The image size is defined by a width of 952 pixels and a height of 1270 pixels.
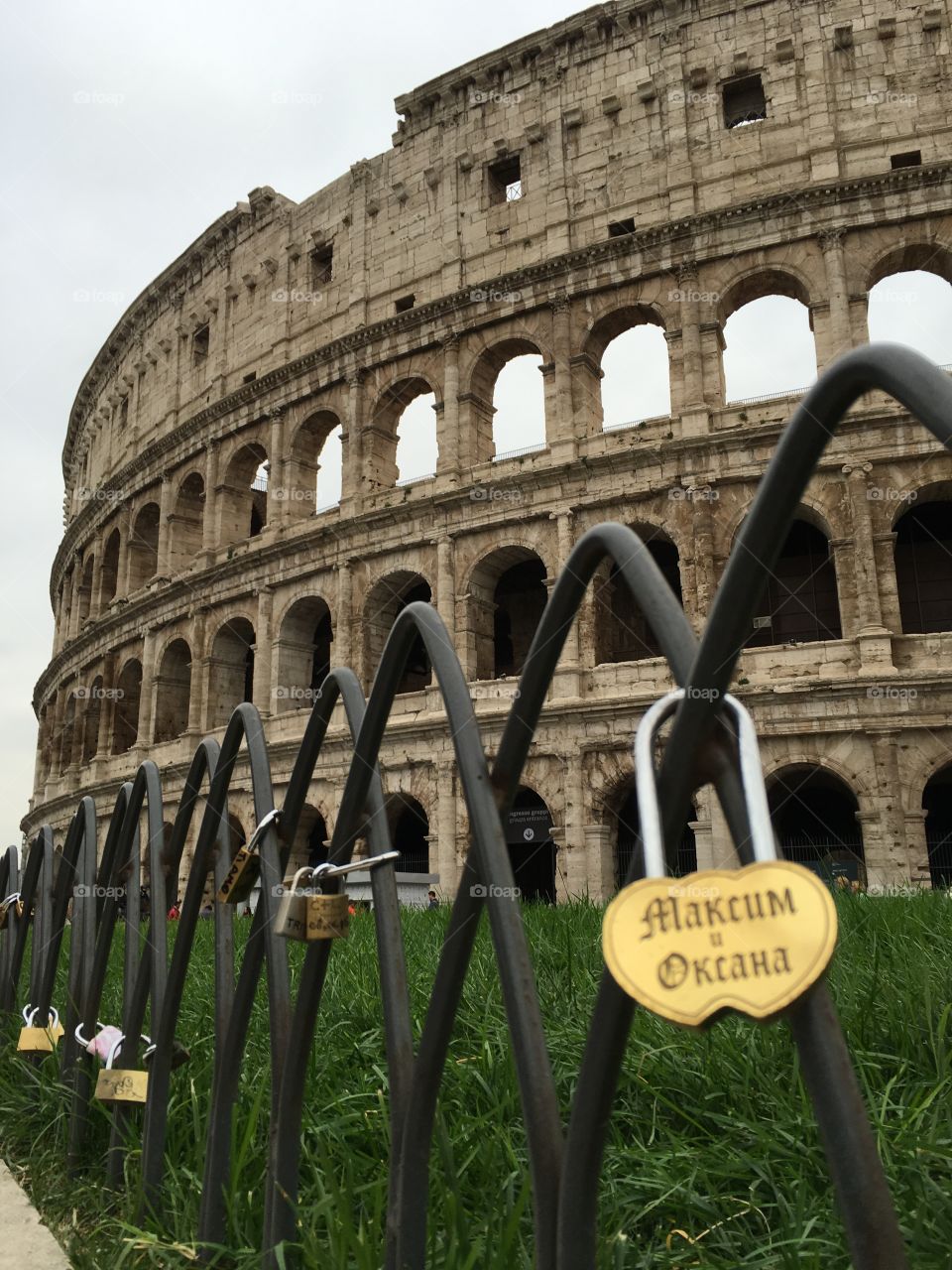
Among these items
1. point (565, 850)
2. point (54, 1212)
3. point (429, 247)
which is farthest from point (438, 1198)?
point (429, 247)

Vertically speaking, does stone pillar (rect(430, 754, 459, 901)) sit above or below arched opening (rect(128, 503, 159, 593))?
below

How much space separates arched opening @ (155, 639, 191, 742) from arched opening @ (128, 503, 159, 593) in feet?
11.7

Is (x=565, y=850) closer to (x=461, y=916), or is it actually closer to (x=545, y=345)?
(x=545, y=345)

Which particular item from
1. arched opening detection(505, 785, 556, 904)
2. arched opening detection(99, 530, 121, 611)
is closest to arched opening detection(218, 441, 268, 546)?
arched opening detection(99, 530, 121, 611)

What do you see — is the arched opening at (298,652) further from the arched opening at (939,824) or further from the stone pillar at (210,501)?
the arched opening at (939,824)

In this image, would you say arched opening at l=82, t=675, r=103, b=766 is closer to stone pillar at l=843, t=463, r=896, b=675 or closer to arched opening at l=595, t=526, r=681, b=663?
arched opening at l=595, t=526, r=681, b=663

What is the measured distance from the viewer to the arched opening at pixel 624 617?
55.3 feet

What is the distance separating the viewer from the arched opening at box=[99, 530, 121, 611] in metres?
27.5

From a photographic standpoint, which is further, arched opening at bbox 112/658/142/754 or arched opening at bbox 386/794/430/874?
arched opening at bbox 112/658/142/754

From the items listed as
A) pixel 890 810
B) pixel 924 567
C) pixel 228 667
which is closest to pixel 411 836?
pixel 228 667

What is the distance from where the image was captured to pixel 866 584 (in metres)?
14.6

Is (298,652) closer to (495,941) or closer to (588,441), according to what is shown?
(588,441)

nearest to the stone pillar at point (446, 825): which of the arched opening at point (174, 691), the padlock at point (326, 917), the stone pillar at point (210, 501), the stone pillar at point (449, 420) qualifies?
the stone pillar at point (449, 420)

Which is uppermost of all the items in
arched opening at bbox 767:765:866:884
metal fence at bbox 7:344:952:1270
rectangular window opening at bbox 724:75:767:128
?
rectangular window opening at bbox 724:75:767:128
